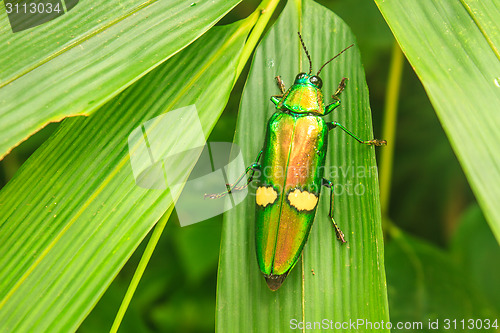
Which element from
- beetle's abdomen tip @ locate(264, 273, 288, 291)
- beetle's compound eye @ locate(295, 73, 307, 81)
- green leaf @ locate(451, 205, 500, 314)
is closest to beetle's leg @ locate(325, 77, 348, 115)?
beetle's compound eye @ locate(295, 73, 307, 81)

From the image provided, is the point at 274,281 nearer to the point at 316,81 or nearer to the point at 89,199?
the point at 89,199

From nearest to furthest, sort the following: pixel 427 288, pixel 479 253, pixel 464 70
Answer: pixel 464 70 → pixel 427 288 → pixel 479 253

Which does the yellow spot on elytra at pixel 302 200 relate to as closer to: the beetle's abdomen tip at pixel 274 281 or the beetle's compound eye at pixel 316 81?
the beetle's abdomen tip at pixel 274 281

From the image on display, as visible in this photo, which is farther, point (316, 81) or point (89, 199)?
point (316, 81)

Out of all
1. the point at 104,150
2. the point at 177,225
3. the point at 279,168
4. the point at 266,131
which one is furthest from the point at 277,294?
the point at 177,225

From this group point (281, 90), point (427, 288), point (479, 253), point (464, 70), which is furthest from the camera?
point (479, 253)

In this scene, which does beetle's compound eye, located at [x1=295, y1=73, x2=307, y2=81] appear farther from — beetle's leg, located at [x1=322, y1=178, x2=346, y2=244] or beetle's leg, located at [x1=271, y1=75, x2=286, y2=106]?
beetle's leg, located at [x1=322, y1=178, x2=346, y2=244]

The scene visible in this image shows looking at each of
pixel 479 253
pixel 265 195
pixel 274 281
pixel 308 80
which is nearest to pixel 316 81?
pixel 308 80
